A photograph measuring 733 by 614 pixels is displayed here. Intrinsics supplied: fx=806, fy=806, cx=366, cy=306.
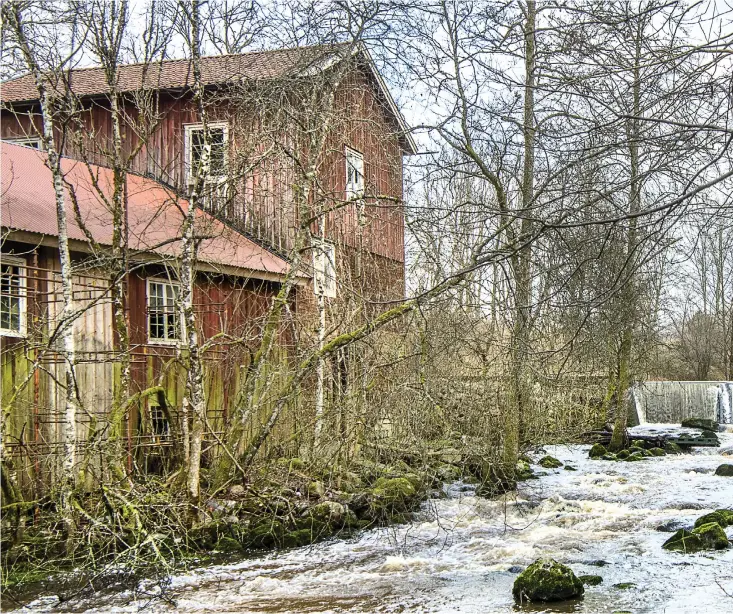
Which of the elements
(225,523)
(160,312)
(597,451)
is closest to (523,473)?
(597,451)

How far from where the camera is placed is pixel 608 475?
16.8 m

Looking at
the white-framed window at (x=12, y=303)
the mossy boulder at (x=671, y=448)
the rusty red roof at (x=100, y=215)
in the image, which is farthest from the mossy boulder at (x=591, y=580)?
the mossy boulder at (x=671, y=448)

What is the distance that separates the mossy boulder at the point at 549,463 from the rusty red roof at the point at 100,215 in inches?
290

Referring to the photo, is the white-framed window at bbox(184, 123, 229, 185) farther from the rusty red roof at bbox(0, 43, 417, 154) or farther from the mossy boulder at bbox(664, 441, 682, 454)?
the mossy boulder at bbox(664, 441, 682, 454)

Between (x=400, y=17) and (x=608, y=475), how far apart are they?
10.4m

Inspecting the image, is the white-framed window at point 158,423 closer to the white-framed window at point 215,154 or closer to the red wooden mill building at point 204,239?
the red wooden mill building at point 204,239

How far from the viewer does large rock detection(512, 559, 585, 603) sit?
8.66 meters

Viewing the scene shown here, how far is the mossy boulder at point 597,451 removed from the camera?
20.1m

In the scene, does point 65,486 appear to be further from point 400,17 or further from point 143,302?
point 400,17

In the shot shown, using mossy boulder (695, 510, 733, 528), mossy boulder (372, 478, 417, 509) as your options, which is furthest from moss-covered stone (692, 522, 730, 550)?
mossy boulder (372, 478, 417, 509)

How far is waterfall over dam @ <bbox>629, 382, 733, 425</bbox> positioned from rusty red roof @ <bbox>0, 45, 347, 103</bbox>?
56.9ft

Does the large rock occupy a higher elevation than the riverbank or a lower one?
lower

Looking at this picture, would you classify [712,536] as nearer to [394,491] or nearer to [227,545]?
[394,491]

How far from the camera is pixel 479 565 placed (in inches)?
400
